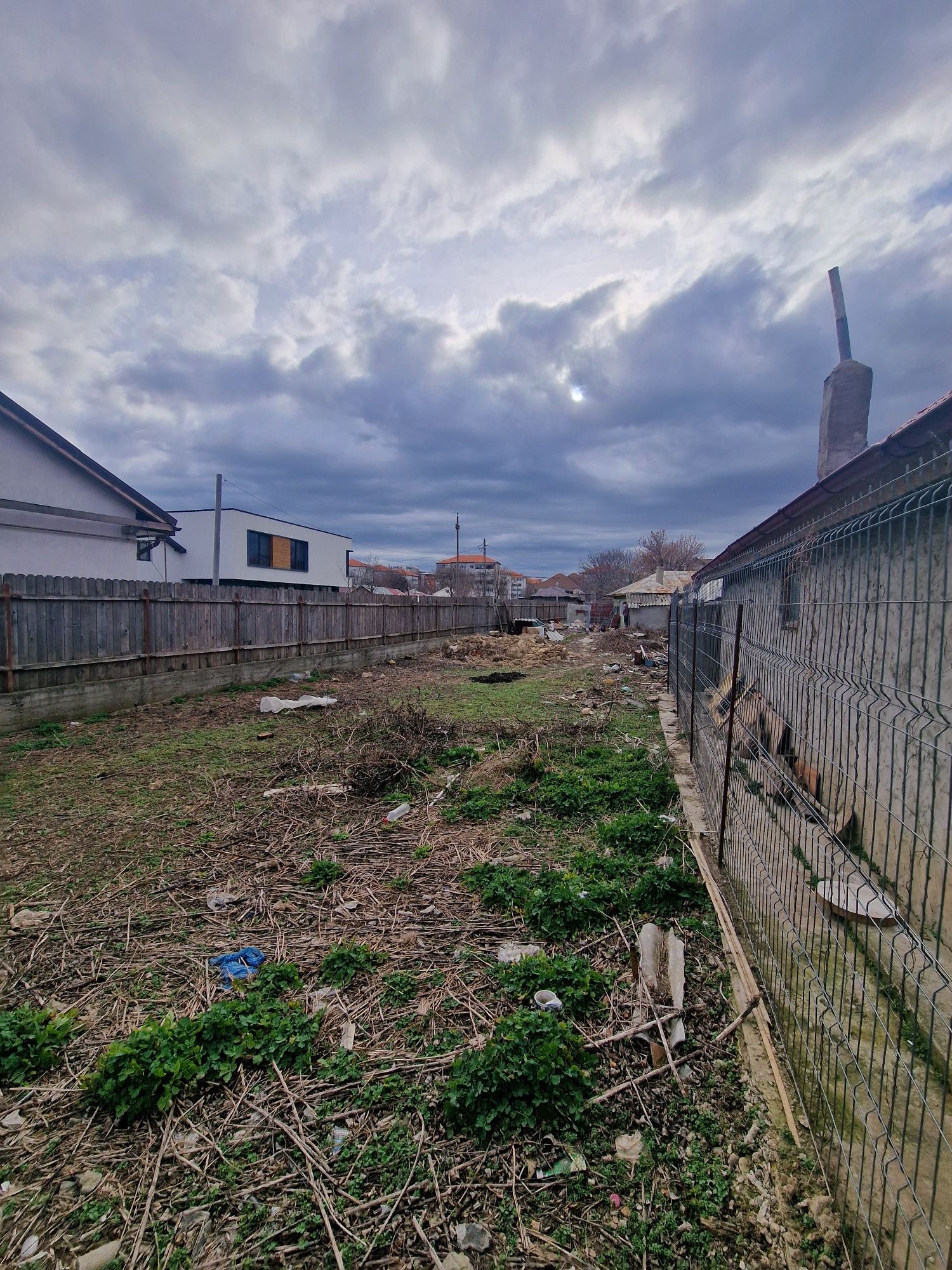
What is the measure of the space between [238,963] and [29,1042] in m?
0.80

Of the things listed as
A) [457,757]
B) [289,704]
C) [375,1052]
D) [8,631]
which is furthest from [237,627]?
[375,1052]

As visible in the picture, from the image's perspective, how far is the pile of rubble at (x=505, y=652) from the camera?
54.1ft

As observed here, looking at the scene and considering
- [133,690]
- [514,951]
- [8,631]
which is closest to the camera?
[514,951]

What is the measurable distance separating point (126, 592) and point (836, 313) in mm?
12517

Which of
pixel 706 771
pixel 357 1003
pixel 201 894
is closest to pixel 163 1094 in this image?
pixel 357 1003

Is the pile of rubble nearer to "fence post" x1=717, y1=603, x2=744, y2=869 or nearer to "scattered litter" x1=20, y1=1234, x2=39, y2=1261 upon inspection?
"fence post" x1=717, y1=603, x2=744, y2=869

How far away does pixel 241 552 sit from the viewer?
24.9 meters

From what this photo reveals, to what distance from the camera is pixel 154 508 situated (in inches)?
535

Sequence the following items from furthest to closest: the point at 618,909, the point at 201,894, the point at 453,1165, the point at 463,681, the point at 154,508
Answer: the point at 154,508, the point at 463,681, the point at 201,894, the point at 618,909, the point at 453,1165

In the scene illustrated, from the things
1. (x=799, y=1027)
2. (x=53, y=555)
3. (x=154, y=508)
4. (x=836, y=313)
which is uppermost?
(x=836, y=313)

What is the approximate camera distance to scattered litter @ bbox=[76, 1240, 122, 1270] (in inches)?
59.4

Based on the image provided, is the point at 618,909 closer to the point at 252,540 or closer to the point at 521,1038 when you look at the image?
the point at 521,1038

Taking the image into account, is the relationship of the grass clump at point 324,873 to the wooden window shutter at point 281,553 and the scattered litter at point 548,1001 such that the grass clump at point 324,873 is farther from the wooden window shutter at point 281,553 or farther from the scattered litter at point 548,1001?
the wooden window shutter at point 281,553

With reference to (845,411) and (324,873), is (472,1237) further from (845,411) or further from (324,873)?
(845,411)
